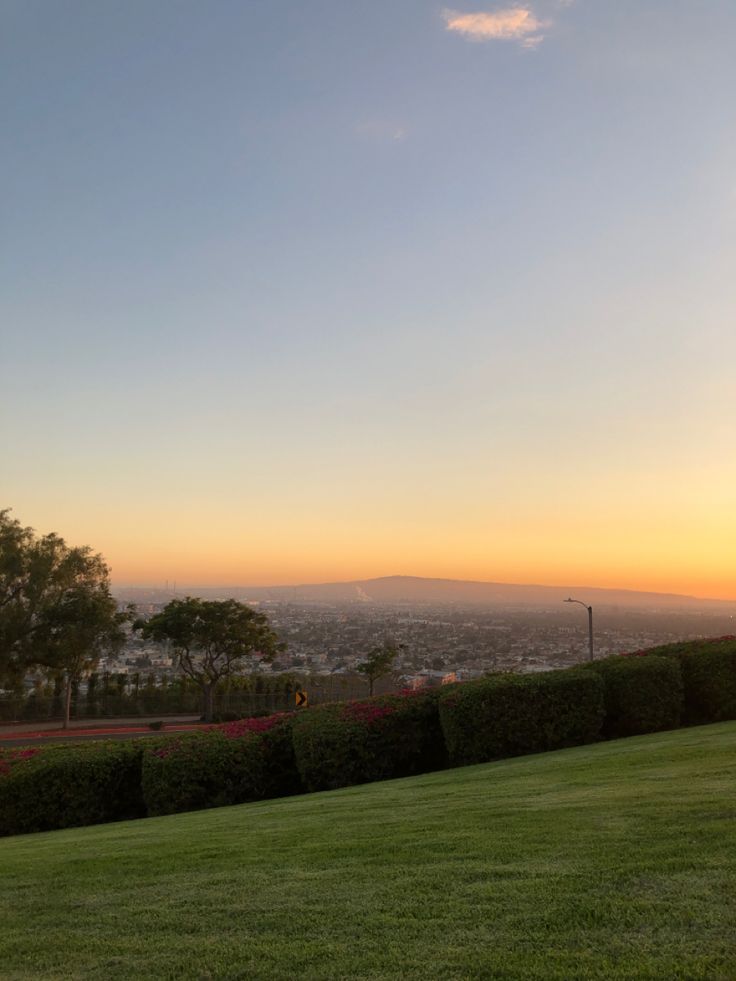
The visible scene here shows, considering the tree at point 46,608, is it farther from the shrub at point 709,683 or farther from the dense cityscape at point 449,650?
the shrub at point 709,683

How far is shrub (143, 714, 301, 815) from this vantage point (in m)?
11.8

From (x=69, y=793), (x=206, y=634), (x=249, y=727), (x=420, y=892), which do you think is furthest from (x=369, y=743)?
(x=206, y=634)

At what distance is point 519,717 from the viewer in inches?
501

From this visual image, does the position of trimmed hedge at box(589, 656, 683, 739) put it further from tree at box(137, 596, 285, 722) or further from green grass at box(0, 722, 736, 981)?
tree at box(137, 596, 285, 722)

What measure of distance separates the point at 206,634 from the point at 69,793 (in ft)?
96.9

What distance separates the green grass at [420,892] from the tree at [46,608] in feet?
95.5

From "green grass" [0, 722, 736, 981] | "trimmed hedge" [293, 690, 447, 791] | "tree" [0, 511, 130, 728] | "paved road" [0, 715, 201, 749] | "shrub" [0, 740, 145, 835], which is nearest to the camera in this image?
"green grass" [0, 722, 736, 981]

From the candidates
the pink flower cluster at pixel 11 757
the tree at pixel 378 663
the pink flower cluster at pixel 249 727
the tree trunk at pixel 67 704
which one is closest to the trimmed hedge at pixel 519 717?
the pink flower cluster at pixel 249 727

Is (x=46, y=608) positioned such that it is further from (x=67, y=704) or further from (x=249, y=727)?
(x=249, y=727)

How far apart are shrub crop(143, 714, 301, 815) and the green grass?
3.62 m

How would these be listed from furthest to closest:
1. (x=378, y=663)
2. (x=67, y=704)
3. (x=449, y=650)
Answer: (x=449, y=650) < (x=378, y=663) < (x=67, y=704)

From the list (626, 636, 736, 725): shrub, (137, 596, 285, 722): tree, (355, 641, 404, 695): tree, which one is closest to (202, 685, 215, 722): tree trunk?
(137, 596, 285, 722): tree

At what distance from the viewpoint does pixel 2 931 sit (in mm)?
5215

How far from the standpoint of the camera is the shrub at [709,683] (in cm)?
1362
